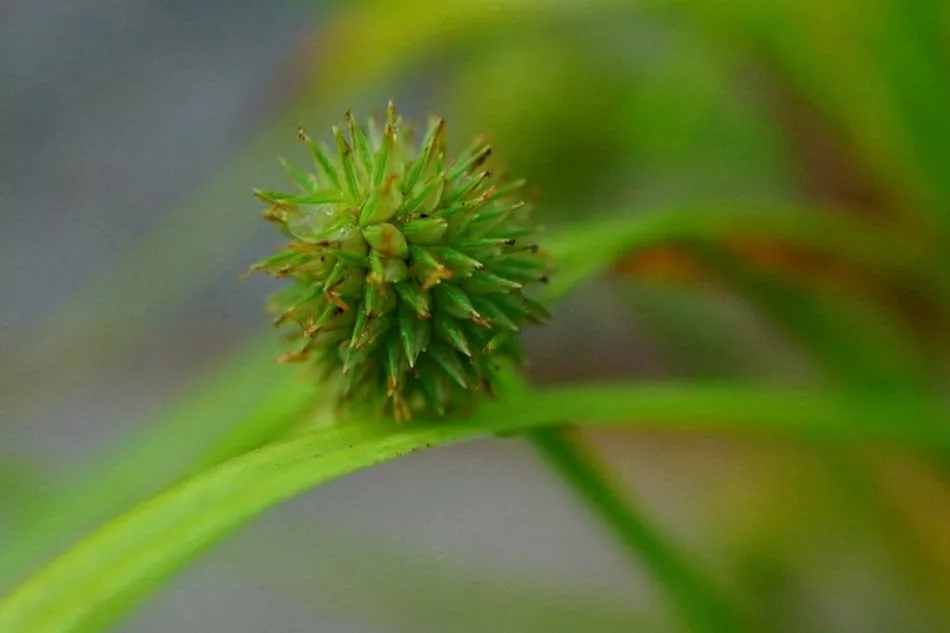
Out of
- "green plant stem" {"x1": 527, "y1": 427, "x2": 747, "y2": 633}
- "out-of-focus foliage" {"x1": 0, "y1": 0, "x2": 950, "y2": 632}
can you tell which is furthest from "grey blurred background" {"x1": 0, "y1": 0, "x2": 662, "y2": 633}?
"green plant stem" {"x1": 527, "y1": 427, "x2": 747, "y2": 633}

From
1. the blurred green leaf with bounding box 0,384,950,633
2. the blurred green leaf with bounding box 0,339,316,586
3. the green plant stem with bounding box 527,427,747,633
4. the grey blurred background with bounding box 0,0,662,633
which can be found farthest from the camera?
the grey blurred background with bounding box 0,0,662,633

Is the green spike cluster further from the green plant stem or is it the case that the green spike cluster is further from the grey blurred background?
the grey blurred background

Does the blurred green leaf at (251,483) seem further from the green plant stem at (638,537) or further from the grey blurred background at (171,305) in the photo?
the grey blurred background at (171,305)

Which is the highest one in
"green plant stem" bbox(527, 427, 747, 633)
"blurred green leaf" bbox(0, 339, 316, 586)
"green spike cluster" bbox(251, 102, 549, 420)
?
"blurred green leaf" bbox(0, 339, 316, 586)

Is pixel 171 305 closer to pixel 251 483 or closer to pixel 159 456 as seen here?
pixel 159 456

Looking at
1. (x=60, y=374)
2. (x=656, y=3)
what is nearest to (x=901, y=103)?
(x=656, y=3)

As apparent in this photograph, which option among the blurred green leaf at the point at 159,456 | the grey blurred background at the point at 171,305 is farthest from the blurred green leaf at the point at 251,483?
Result: the grey blurred background at the point at 171,305

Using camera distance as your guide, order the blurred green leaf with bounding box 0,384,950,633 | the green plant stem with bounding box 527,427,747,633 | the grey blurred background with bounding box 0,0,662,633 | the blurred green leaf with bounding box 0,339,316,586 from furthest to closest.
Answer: the grey blurred background with bounding box 0,0,662,633, the blurred green leaf with bounding box 0,339,316,586, the green plant stem with bounding box 527,427,747,633, the blurred green leaf with bounding box 0,384,950,633
